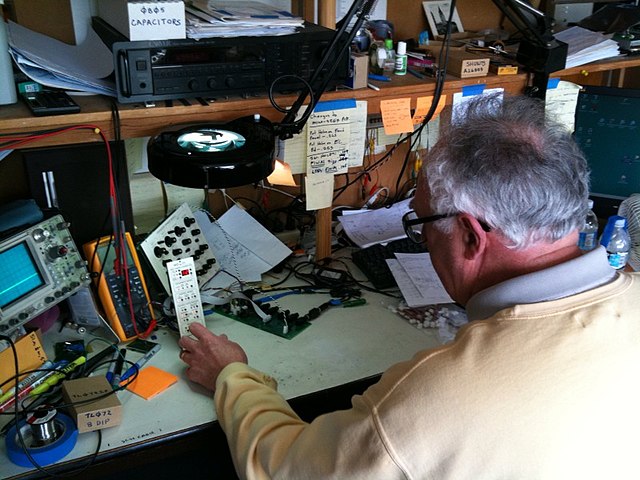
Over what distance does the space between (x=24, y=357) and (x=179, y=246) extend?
446 millimetres

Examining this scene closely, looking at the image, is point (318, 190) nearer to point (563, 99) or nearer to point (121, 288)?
point (121, 288)

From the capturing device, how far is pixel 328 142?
1.59 m

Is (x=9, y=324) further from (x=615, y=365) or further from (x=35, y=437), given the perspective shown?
(x=615, y=365)

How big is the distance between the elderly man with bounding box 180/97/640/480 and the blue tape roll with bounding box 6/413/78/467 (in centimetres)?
27

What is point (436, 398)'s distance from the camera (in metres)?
0.87

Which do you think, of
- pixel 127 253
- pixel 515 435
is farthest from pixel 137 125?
pixel 515 435

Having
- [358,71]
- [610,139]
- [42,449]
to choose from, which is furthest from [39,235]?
[610,139]

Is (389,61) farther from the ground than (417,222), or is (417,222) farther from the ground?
(389,61)

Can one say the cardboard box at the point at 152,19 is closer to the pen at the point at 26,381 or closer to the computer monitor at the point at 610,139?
the pen at the point at 26,381

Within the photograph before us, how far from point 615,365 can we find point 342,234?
108 cm

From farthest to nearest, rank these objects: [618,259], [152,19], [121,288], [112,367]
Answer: [618,259], [121,288], [112,367], [152,19]

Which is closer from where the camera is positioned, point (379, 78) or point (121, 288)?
point (121, 288)

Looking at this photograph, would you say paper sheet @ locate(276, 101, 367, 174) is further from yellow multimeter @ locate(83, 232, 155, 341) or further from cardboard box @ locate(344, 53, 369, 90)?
yellow multimeter @ locate(83, 232, 155, 341)

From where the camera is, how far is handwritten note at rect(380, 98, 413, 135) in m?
1.57
